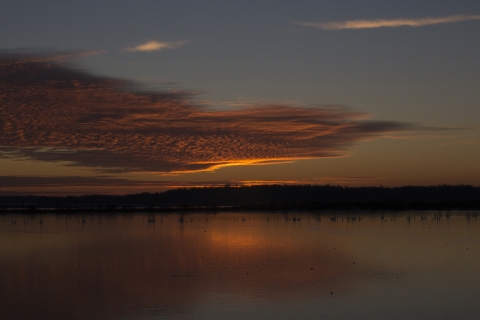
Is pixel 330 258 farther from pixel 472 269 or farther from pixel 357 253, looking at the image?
pixel 472 269

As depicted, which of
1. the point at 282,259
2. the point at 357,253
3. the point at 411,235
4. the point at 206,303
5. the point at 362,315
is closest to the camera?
the point at 362,315

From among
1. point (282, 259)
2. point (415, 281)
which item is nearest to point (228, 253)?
point (282, 259)

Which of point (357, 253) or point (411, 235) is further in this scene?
point (411, 235)

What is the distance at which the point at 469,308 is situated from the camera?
10992mm

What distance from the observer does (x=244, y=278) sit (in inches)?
564

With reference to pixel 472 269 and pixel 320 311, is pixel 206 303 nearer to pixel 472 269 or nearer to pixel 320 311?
pixel 320 311

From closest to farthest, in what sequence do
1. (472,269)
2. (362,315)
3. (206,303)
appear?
(362,315)
(206,303)
(472,269)

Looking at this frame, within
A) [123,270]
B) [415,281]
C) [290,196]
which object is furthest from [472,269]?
[290,196]

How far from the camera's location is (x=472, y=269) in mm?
15578

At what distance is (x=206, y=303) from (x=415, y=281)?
550 cm

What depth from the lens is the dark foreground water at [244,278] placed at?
36.0ft

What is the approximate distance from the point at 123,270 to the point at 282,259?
4957 millimetres

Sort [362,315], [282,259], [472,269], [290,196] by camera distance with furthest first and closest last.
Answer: [290,196] → [282,259] → [472,269] → [362,315]

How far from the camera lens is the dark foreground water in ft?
36.0
